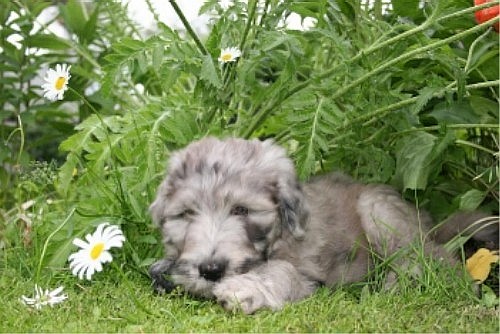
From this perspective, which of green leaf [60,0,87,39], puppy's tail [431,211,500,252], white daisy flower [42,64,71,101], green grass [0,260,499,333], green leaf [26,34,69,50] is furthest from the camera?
green leaf [60,0,87,39]

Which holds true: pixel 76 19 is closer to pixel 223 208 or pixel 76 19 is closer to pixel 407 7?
pixel 407 7

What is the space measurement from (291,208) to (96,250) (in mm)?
1000

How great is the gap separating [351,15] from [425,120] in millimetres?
820

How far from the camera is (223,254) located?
14.0ft

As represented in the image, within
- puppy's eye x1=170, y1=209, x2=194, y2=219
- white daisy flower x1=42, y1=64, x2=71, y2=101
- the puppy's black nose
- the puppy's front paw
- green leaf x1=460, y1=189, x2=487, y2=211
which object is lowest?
green leaf x1=460, y1=189, x2=487, y2=211

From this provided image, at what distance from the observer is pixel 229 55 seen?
5.15 meters

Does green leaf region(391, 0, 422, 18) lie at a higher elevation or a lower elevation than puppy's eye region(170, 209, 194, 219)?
higher

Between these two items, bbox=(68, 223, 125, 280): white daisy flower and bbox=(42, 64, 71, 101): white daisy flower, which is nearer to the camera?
bbox=(68, 223, 125, 280): white daisy flower

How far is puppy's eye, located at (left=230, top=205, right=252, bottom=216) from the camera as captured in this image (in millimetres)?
4480

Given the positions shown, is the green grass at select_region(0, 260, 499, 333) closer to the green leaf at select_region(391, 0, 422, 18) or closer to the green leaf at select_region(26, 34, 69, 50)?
the green leaf at select_region(391, 0, 422, 18)

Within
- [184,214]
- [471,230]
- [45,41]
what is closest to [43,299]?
[184,214]

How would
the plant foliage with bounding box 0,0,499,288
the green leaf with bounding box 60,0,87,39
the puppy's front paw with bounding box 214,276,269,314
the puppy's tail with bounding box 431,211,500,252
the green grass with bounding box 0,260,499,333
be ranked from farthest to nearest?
1. the green leaf with bounding box 60,0,87,39
2. the puppy's tail with bounding box 431,211,500,252
3. the plant foliage with bounding box 0,0,499,288
4. the puppy's front paw with bounding box 214,276,269,314
5. the green grass with bounding box 0,260,499,333

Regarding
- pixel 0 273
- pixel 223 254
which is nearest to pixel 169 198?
pixel 223 254

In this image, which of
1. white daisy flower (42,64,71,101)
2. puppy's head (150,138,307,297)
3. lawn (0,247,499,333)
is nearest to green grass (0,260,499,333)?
lawn (0,247,499,333)
